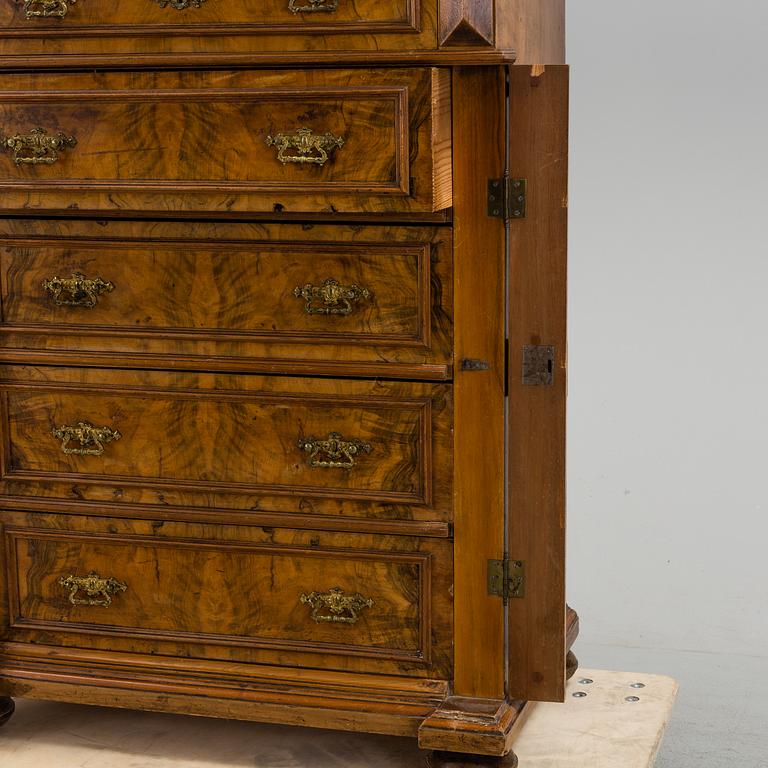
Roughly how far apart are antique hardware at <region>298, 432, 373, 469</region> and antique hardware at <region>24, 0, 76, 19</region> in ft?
2.35

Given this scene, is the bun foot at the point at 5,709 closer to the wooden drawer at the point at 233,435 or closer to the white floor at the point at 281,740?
the white floor at the point at 281,740

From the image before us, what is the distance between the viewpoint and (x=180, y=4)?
210 centimetres

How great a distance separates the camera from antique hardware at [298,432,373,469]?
2.17 m

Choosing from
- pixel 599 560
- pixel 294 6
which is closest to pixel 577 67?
pixel 599 560

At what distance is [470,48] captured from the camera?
79.2 inches

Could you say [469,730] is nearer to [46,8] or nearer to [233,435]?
[233,435]

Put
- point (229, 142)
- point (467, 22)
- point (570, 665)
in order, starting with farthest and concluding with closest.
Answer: point (570, 665) < point (229, 142) < point (467, 22)

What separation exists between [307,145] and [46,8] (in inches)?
17.6

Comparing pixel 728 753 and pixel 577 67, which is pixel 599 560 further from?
pixel 577 67

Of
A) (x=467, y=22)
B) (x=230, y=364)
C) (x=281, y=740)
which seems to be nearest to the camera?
(x=467, y=22)

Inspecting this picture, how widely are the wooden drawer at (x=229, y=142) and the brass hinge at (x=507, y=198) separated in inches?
2.6

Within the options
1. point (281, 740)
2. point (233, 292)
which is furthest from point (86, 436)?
point (281, 740)

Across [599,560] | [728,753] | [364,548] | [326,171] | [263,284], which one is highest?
[326,171]

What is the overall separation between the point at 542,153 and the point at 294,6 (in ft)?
1.33
